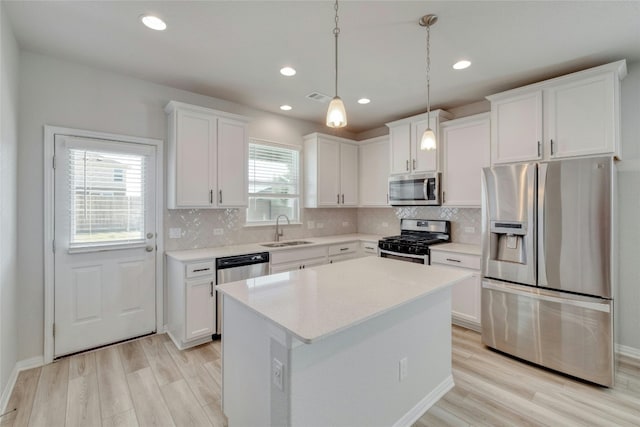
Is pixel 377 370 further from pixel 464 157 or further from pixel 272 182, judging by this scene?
pixel 272 182

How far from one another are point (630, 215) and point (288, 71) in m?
3.55

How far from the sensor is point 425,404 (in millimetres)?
2031

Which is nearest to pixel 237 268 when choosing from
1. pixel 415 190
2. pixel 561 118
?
pixel 415 190

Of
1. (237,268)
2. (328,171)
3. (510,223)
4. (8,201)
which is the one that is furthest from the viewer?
(328,171)

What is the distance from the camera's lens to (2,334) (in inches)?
80.9

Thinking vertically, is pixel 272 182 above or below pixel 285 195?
above

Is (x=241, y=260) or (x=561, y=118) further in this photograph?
(x=241, y=260)

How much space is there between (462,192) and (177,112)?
336 centimetres

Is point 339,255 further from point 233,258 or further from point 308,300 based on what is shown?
point 308,300

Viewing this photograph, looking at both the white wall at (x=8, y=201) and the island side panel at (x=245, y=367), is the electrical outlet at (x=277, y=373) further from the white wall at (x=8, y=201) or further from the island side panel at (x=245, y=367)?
the white wall at (x=8, y=201)

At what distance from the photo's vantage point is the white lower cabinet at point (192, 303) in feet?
9.39

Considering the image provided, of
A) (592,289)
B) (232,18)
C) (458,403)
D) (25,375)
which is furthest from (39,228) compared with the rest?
(592,289)

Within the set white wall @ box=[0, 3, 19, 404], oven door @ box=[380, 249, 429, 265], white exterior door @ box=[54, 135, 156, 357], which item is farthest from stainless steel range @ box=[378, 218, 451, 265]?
white wall @ box=[0, 3, 19, 404]

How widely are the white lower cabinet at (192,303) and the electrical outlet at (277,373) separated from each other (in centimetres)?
182
